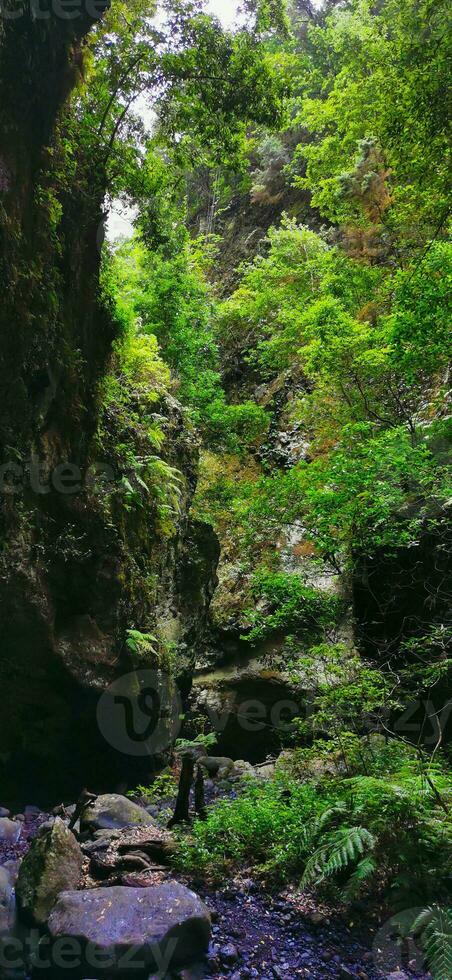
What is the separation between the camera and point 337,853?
4.29 meters

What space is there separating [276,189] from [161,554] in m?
20.8

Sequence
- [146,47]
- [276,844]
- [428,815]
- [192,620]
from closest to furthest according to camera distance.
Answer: [428,815], [276,844], [146,47], [192,620]

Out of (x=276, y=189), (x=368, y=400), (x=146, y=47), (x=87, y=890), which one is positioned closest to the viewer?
(x=87, y=890)

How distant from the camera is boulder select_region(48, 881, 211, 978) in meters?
3.48

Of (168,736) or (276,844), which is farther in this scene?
(168,736)

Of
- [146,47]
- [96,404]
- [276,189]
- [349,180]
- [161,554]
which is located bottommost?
[161,554]

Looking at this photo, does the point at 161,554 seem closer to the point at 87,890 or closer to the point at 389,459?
the point at 389,459

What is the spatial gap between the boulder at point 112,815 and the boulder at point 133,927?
1.82 m

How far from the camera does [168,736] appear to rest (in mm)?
8109

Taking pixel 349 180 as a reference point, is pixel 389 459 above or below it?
below

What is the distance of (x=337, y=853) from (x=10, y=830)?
3.33 meters

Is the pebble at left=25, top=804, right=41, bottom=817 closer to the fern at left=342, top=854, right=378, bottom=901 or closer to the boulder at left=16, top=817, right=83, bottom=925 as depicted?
the boulder at left=16, top=817, right=83, bottom=925

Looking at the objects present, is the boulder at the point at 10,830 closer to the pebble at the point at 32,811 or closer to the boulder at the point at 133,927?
the pebble at the point at 32,811

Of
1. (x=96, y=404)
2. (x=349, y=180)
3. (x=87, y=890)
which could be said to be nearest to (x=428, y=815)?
(x=87, y=890)
